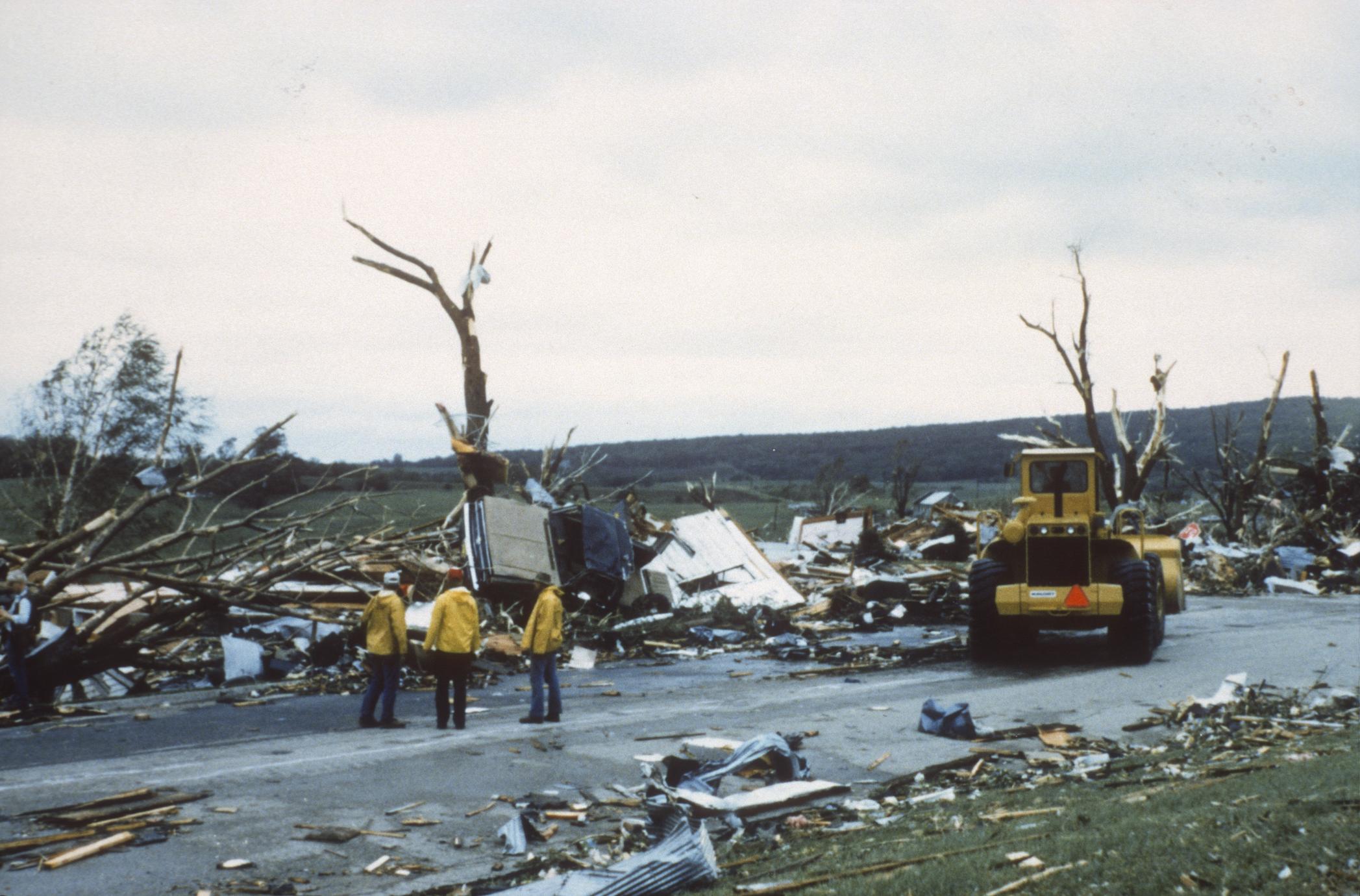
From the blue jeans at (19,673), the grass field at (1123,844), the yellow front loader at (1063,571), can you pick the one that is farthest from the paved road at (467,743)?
the grass field at (1123,844)

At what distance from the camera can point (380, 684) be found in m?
11.4

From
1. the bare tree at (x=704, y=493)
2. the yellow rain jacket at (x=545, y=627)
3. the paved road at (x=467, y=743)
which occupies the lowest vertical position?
the paved road at (x=467, y=743)

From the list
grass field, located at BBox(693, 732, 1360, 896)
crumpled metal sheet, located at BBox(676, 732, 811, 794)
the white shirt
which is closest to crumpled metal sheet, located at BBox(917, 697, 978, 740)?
crumpled metal sheet, located at BBox(676, 732, 811, 794)

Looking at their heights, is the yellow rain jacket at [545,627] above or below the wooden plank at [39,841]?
above

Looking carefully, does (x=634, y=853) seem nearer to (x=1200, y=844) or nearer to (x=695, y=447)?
(x=1200, y=844)

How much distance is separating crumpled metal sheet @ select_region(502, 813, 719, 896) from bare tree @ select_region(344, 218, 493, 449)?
49.6 ft

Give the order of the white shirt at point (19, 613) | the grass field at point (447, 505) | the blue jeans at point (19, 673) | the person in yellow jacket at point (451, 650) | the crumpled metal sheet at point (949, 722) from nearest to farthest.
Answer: the crumpled metal sheet at point (949, 722) < the person in yellow jacket at point (451, 650) < the blue jeans at point (19, 673) < the white shirt at point (19, 613) < the grass field at point (447, 505)

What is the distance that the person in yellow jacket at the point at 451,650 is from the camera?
36.4 feet

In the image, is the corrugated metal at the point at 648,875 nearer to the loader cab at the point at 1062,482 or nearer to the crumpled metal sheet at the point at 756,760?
the crumpled metal sheet at the point at 756,760

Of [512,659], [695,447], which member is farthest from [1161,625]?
[695,447]

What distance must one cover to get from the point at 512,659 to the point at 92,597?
20.3 feet

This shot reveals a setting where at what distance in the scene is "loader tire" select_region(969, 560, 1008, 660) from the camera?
14797 mm

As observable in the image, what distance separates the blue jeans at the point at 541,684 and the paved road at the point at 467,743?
24 cm

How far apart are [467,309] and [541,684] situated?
11553 millimetres
